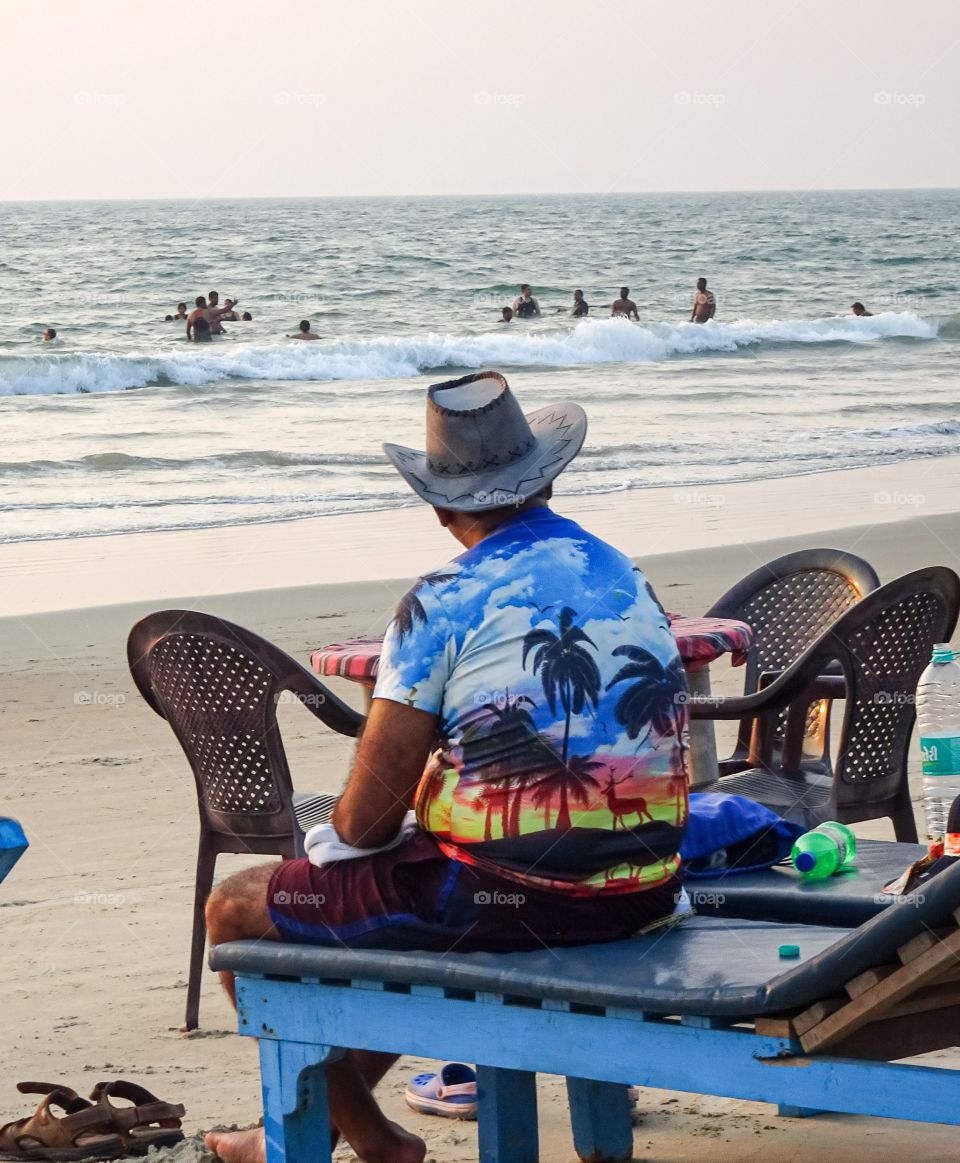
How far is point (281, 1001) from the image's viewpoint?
2961mm

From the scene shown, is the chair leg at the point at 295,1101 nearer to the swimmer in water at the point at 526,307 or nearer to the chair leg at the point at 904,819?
the chair leg at the point at 904,819

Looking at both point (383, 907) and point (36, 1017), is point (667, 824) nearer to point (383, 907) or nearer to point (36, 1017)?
point (383, 907)

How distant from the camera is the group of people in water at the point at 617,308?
103ft

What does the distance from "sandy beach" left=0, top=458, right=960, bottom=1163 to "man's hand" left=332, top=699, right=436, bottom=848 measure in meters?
0.93

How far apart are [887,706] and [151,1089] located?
78.2 inches

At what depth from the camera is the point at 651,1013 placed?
263 cm

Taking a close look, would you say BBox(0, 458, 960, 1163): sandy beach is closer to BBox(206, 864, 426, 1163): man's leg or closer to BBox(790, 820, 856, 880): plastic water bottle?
BBox(206, 864, 426, 1163): man's leg

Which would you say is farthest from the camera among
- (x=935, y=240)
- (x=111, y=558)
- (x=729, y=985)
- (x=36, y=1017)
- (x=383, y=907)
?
(x=935, y=240)

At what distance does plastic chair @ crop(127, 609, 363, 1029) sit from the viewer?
13.5 feet

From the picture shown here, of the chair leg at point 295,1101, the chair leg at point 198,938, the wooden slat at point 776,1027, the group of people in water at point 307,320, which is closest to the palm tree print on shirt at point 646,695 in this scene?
the wooden slat at point 776,1027

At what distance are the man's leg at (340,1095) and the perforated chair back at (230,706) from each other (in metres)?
1.00

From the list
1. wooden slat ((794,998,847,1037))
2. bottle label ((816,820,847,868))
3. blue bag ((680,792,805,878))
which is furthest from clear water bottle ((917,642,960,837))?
wooden slat ((794,998,847,1037))

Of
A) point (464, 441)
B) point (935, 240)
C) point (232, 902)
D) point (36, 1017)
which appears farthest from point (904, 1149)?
point (935, 240)

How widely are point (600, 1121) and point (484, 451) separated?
52.4 inches
